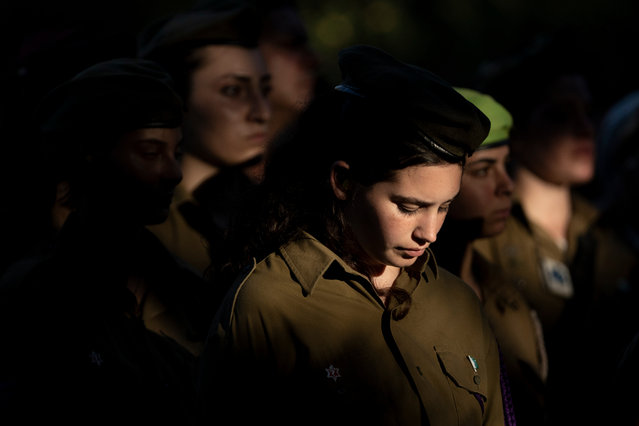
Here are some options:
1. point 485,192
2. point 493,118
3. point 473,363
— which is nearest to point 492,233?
point 485,192

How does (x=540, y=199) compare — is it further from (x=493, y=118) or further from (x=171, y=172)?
(x=171, y=172)

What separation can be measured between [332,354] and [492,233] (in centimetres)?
142

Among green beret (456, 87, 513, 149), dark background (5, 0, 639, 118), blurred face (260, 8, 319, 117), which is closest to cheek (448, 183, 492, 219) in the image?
green beret (456, 87, 513, 149)

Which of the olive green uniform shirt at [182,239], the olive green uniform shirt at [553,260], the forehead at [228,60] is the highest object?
the forehead at [228,60]

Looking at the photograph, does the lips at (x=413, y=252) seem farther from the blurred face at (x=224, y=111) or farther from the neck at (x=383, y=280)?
the blurred face at (x=224, y=111)

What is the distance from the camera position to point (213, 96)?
410 centimetres

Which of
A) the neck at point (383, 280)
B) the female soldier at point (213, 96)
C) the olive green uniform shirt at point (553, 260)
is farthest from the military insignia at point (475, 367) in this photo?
the olive green uniform shirt at point (553, 260)

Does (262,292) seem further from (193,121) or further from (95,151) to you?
(193,121)

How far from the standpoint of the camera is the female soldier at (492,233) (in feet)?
11.6

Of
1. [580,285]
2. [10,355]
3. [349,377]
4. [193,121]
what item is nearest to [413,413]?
[349,377]

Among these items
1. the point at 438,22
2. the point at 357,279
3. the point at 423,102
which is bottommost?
the point at 438,22

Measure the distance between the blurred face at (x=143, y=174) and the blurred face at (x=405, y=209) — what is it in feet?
3.10

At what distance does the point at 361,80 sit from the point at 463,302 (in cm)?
74

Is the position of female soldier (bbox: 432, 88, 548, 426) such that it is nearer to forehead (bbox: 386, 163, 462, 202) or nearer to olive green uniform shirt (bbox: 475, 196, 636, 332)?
olive green uniform shirt (bbox: 475, 196, 636, 332)
